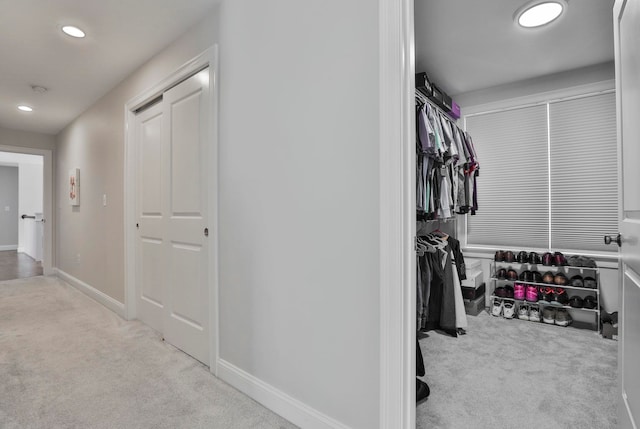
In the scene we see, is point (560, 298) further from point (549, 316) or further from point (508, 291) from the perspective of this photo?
point (508, 291)

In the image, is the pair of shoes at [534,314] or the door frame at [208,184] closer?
the door frame at [208,184]

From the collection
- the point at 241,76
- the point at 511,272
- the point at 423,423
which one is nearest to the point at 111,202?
the point at 241,76

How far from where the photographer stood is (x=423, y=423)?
1578mm

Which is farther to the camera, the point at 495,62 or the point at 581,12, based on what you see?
the point at 495,62

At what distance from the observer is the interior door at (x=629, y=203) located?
1068 millimetres

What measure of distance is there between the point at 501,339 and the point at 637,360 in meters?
1.76

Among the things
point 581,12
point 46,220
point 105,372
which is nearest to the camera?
point 105,372

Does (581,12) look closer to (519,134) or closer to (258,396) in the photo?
(519,134)

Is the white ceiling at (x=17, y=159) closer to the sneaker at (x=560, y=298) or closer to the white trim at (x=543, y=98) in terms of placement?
the white trim at (x=543, y=98)

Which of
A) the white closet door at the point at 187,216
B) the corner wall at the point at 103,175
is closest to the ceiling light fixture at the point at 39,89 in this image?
the corner wall at the point at 103,175

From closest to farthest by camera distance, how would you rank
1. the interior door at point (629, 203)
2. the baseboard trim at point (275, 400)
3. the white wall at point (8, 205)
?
the interior door at point (629, 203) < the baseboard trim at point (275, 400) < the white wall at point (8, 205)

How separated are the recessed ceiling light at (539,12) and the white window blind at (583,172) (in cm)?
129

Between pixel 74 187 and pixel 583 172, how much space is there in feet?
19.9

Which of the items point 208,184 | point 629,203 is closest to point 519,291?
point 629,203
